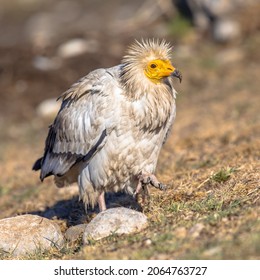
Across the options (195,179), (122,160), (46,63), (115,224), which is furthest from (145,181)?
(46,63)

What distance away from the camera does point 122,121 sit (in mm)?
6797

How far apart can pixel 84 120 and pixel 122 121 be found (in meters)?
Result: 0.51

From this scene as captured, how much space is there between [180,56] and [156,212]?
39.7 ft

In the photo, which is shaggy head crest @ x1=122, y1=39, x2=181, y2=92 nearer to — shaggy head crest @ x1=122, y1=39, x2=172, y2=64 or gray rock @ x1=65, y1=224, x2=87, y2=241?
shaggy head crest @ x1=122, y1=39, x2=172, y2=64

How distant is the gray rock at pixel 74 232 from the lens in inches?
273

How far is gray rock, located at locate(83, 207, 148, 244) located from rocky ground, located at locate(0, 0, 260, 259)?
0.09 m

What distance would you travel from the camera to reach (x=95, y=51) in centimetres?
1856

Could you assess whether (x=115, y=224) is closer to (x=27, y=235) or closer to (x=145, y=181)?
(x=145, y=181)

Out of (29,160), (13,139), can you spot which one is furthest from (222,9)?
(29,160)

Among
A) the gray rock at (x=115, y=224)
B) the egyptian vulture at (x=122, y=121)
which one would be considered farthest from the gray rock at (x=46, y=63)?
the gray rock at (x=115, y=224)

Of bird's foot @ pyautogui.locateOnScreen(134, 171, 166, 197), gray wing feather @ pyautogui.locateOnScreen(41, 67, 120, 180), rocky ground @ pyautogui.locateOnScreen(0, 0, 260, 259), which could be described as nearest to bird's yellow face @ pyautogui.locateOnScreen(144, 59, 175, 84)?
gray wing feather @ pyautogui.locateOnScreen(41, 67, 120, 180)

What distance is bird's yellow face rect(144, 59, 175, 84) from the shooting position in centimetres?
694

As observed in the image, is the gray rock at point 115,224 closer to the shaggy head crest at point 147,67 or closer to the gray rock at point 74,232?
the gray rock at point 74,232

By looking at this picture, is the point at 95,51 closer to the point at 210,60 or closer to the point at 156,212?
the point at 210,60
